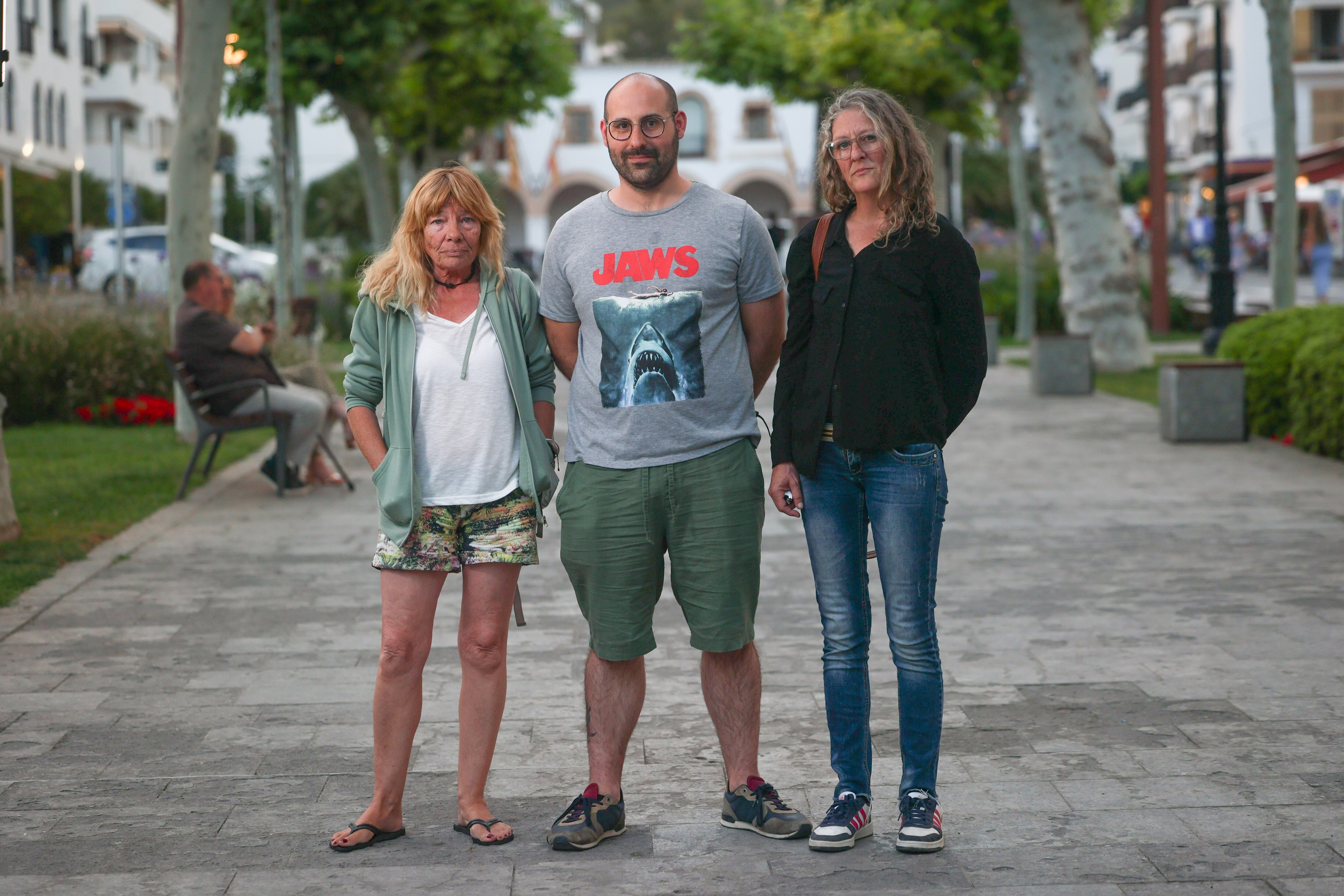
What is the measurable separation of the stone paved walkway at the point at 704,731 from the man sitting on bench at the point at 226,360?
1.53 metres

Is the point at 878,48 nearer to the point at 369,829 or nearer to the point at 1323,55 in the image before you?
the point at 369,829

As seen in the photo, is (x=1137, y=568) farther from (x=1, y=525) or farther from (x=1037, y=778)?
(x=1, y=525)

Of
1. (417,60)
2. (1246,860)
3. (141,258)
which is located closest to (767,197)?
(141,258)

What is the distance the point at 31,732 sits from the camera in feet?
16.8

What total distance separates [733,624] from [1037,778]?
1067mm

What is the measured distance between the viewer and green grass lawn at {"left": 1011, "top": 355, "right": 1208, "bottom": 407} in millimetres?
16750

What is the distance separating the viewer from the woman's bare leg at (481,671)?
13.6 ft

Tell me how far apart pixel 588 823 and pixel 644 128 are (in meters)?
1.70

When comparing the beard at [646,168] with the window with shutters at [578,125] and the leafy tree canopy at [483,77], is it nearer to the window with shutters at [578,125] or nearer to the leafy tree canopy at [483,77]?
the leafy tree canopy at [483,77]

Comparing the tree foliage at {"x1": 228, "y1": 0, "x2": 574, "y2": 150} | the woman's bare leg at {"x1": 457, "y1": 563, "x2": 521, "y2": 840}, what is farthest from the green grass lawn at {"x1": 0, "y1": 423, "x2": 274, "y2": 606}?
the tree foliage at {"x1": 228, "y1": 0, "x2": 574, "y2": 150}

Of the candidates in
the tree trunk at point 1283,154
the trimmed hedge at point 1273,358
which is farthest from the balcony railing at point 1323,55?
the trimmed hedge at point 1273,358

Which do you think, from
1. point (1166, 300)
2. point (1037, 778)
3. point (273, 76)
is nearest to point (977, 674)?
point (1037, 778)

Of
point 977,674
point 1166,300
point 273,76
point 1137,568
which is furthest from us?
point 1166,300

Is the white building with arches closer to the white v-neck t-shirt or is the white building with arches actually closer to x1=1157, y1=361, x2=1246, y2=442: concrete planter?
x1=1157, y1=361, x2=1246, y2=442: concrete planter
